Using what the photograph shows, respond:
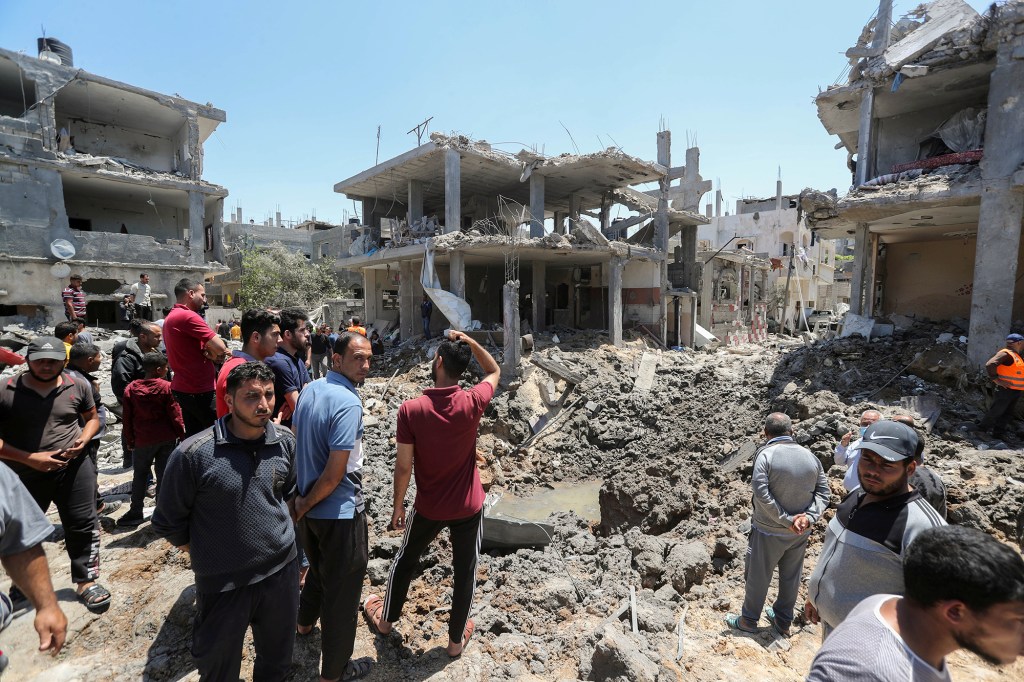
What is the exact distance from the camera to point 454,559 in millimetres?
3129

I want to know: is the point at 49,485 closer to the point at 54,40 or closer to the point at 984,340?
the point at 984,340

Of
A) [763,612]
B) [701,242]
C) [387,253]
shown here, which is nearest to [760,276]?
[701,242]

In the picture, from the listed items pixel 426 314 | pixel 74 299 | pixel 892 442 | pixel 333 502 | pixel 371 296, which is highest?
pixel 371 296

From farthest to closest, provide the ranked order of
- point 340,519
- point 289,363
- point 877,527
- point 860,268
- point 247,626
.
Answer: point 860,268
point 289,363
point 340,519
point 247,626
point 877,527

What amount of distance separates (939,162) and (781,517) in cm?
1000

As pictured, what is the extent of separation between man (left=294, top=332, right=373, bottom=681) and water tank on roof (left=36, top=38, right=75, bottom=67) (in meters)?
21.6

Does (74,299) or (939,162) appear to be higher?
(939,162)

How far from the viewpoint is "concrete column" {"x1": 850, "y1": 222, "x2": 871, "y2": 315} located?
10719 millimetres

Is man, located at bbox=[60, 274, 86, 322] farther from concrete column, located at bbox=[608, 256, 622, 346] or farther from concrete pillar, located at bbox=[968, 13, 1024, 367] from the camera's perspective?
concrete pillar, located at bbox=[968, 13, 1024, 367]

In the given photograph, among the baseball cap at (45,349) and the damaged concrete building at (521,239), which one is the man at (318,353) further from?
the baseball cap at (45,349)

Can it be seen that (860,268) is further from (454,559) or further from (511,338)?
(454,559)

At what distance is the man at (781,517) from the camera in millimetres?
3451

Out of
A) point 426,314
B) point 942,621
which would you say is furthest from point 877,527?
point 426,314

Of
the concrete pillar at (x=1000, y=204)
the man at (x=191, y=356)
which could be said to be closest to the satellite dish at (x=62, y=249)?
the man at (x=191, y=356)
